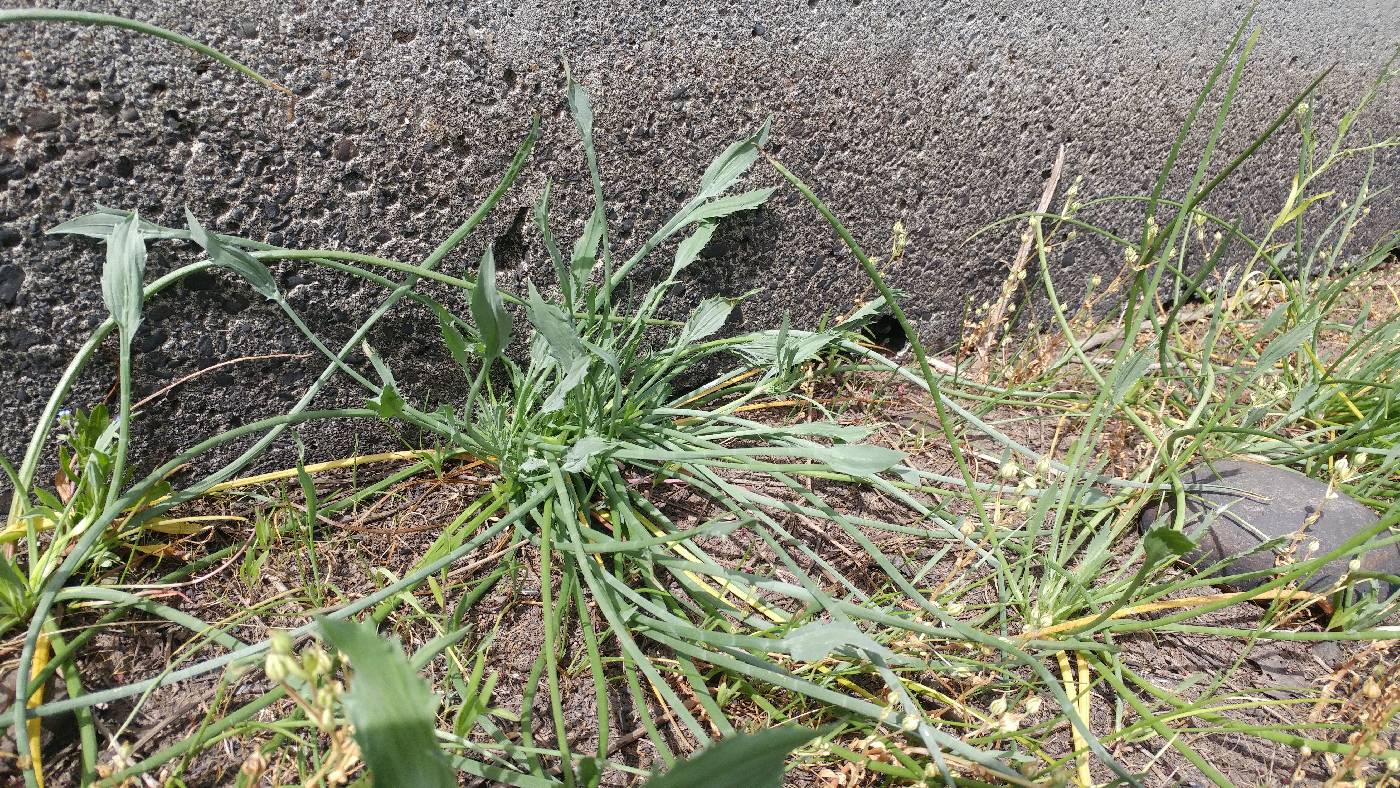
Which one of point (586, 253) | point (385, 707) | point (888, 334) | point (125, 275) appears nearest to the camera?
point (385, 707)

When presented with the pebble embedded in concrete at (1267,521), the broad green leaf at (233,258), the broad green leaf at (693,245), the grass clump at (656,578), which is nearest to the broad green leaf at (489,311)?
the grass clump at (656,578)

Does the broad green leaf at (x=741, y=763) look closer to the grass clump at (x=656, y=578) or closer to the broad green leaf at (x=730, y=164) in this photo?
the grass clump at (x=656, y=578)

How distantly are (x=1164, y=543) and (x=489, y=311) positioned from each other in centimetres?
55

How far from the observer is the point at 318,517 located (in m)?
0.88

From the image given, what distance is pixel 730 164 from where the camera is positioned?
938mm

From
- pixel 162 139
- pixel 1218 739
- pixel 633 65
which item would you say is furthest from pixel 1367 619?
pixel 162 139

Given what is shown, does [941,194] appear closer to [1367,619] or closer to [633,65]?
[633,65]

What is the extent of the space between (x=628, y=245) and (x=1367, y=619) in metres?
0.96

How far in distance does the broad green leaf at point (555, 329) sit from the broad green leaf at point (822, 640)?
32 cm

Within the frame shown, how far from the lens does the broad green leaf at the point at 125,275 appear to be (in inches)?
26.4

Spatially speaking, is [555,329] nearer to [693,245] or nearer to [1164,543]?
[693,245]

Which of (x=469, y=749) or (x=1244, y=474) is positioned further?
(x=1244, y=474)

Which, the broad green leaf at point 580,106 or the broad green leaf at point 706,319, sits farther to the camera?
the broad green leaf at point 706,319

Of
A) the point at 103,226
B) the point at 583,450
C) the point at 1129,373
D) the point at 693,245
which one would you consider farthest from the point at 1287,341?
the point at 103,226
